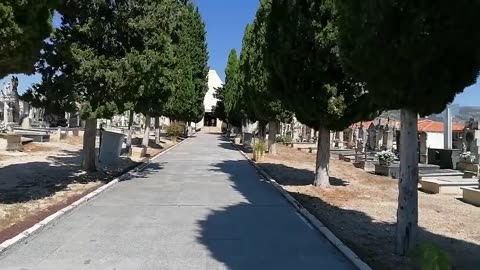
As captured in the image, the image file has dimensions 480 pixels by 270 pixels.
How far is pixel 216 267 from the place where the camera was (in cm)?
627

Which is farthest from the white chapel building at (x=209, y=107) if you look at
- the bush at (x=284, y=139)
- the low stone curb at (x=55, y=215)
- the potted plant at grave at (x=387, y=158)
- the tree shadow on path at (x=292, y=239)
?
the tree shadow on path at (x=292, y=239)

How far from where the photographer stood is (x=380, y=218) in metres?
10.4

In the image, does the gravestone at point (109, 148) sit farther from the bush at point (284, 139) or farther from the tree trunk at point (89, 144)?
the bush at point (284, 139)

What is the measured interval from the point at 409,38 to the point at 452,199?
27.1 feet

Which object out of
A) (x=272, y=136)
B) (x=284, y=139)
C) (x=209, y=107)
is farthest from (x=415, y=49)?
(x=209, y=107)

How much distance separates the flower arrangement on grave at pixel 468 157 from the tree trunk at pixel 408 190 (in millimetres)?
13416

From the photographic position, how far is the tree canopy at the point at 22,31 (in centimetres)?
806

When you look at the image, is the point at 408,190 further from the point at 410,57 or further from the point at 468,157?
the point at 468,157

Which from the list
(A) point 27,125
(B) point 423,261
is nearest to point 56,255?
(B) point 423,261

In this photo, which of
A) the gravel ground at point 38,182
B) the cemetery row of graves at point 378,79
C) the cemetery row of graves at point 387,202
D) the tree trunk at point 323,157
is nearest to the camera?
the cemetery row of graves at point 378,79

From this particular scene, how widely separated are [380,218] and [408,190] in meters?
3.34

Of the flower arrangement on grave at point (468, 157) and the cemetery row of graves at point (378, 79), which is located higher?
the cemetery row of graves at point (378, 79)

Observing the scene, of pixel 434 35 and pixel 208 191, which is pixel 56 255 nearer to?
pixel 434 35

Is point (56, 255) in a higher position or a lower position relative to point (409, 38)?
lower
